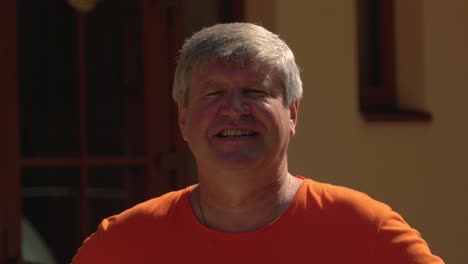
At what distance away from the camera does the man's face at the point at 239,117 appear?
2336 mm

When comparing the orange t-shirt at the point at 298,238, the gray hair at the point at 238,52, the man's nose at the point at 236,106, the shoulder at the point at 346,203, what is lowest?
the orange t-shirt at the point at 298,238

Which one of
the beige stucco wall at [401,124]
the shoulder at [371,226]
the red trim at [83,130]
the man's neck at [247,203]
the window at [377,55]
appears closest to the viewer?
the shoulder at [371,226]

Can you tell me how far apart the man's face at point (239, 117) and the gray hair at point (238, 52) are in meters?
0.02

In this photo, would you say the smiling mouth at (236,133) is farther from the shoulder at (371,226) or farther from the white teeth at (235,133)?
the shoulder at (371,226)

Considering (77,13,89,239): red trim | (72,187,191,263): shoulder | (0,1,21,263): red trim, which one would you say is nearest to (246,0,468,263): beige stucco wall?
(77,13,89,239): red trim

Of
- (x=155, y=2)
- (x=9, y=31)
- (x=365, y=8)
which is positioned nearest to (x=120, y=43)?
(x=155, y=2)

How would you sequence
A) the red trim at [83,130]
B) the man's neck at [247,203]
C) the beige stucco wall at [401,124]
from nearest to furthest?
1. the man's neck at [247,203]
2. the red trim at [83,130]
3. the beige stucco wall at [401,124]

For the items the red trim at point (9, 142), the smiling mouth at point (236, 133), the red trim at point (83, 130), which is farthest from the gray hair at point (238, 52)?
the red trim at point (83, 130)

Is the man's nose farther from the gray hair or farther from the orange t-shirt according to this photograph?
the orange t-shirt

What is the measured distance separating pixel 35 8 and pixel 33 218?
0.90 m

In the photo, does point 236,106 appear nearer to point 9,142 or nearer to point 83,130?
point 9,142

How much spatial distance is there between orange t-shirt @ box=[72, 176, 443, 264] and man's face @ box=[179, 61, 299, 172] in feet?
0.53

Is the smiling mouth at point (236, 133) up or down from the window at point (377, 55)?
down

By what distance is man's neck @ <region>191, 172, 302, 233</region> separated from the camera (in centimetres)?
241
